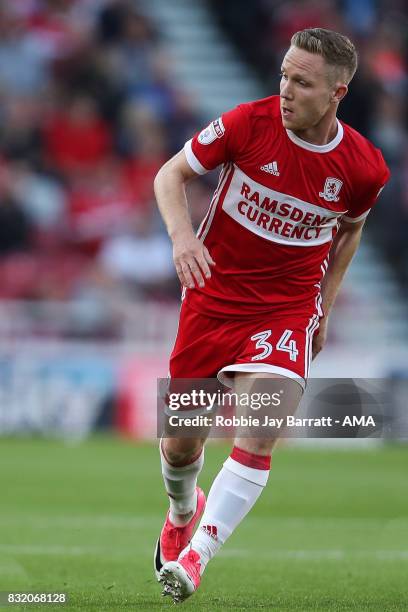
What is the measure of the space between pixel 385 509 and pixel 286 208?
463cm

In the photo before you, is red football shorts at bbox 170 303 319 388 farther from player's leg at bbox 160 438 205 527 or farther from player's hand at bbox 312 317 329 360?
player's leg at bbox 160 438 205 527

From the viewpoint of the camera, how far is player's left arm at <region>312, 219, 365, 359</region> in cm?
666

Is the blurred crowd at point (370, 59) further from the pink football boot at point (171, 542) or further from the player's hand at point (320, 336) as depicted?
the pink football boot at point (171, 542)

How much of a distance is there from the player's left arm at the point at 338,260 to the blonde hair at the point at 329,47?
2.78ft

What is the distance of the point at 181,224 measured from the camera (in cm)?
582

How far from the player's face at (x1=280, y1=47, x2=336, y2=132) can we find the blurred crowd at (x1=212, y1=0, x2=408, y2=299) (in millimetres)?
12039

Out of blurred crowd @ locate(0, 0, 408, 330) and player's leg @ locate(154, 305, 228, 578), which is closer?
player's leg @ locate(154, 305, 228, 578)

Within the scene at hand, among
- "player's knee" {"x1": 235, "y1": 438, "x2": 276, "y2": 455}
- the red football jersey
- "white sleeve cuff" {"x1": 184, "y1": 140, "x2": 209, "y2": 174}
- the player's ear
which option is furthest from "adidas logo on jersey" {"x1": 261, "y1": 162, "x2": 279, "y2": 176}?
"player's knee" {"x1": 235, "y1": 438, "x2": 276, "y2": 455}

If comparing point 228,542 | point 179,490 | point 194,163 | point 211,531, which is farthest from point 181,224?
point 228,542

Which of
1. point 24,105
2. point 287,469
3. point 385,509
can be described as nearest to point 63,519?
point 385,509

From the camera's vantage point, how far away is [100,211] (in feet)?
55.9

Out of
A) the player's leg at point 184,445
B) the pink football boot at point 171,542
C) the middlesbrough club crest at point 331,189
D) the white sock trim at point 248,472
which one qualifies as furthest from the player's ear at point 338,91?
the pink football boot at point 171,542

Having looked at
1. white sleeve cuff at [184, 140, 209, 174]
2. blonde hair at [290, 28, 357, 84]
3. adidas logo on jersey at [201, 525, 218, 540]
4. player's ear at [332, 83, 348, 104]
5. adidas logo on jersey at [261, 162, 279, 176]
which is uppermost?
blonde hair at [290, 28, 357, 84]

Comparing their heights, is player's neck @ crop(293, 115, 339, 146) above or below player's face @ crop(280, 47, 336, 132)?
below
